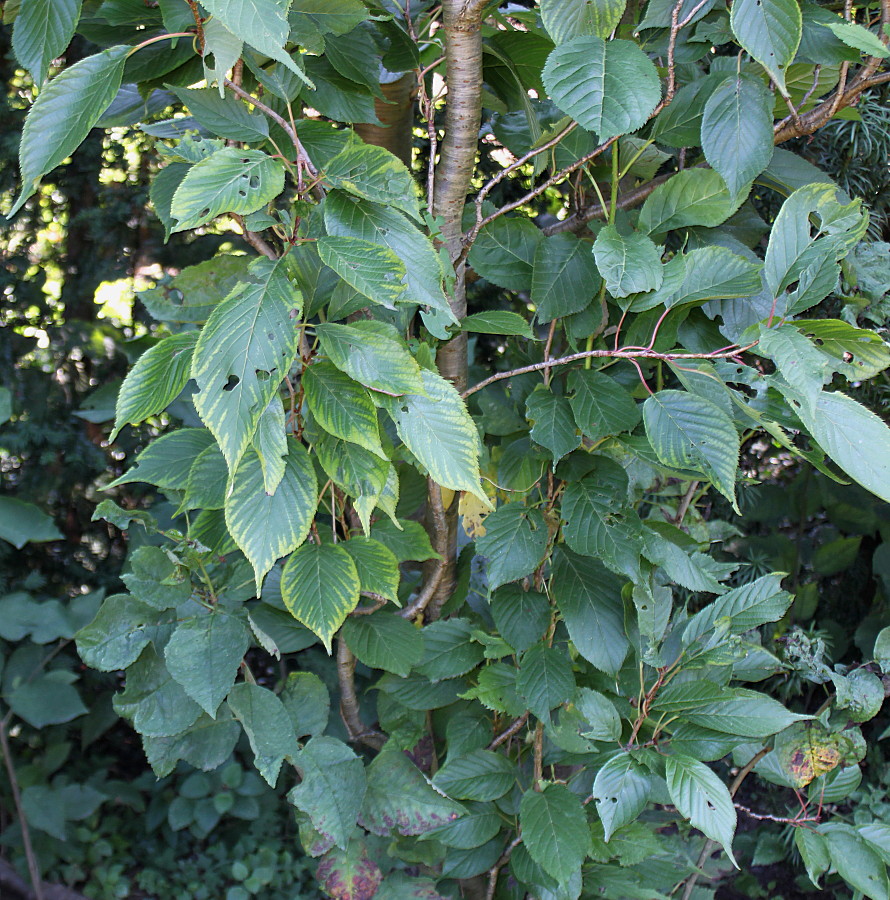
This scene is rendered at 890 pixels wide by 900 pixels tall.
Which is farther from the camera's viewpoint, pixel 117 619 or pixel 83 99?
pixel 117 619

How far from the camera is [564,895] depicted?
3.11ft

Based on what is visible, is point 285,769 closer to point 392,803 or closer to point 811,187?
point 392,803

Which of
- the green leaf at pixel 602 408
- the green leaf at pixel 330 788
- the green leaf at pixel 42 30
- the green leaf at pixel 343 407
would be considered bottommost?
the green leaf at pixel 330 788

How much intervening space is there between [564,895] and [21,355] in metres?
1.64

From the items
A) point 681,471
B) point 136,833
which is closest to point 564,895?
point 681,471

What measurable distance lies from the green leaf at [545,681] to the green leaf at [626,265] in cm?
44

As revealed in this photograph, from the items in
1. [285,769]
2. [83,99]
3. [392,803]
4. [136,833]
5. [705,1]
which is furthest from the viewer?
[136,833]

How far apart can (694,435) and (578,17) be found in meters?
0.38

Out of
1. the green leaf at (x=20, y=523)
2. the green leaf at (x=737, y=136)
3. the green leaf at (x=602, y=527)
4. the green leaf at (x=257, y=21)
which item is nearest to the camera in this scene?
the green leaf at (x=257, y=21)

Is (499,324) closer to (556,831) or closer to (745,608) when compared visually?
(745,608)

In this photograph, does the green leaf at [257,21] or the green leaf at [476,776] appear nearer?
the green leaf at [257,21]

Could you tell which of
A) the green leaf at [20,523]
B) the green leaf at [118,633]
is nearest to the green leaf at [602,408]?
the green leaf at [118,633]

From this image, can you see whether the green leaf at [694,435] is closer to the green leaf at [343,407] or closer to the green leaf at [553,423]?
the green leaf at [553,423]

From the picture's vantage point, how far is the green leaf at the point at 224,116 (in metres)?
0.69
